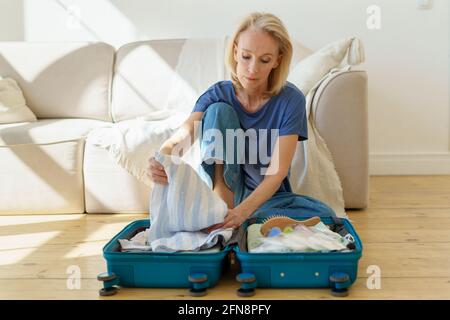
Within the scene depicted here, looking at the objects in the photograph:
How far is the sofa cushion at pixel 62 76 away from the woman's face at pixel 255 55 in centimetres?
129

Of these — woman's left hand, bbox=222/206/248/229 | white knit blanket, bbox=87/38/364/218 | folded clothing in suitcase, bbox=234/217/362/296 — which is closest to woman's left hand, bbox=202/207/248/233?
woman's left hand, bbox=222/206/248/229

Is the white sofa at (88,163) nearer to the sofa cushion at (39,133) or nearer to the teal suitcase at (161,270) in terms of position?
the sofa cushion at (39,133)

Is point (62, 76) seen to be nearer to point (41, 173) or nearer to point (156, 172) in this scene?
point (41, 173)

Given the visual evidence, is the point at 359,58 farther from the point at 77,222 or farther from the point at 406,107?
the point at 77,222

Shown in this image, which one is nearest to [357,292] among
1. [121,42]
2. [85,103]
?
[85,103]

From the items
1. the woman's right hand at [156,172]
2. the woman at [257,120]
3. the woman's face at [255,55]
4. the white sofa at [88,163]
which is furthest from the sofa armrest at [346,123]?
the woman's right hand at [156,172]

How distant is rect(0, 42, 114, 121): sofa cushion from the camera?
276 cm

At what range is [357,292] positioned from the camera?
1.37 metres

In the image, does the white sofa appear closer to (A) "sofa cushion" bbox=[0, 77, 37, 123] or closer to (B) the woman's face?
(A) "sofa cushion" bbox=[0, 77, 37, 123]

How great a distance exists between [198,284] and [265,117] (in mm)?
583

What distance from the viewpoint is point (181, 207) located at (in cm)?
150

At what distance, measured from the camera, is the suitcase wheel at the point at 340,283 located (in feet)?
4.33

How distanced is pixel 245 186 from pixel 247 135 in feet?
0.56

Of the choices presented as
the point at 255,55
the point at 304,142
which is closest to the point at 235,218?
the point at 255,55
